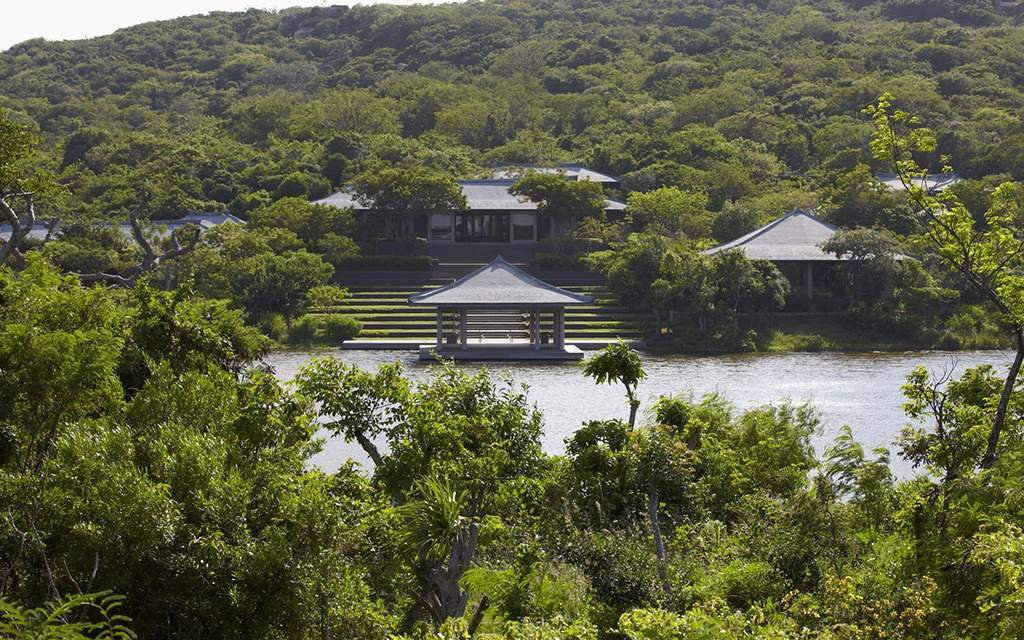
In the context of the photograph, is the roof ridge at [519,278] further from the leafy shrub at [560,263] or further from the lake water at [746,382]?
the leafy shrub at [560,263]

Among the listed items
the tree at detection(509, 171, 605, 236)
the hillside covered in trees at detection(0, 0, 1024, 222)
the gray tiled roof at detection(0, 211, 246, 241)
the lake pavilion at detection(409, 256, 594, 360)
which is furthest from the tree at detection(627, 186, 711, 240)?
the gray tiled roof at detection(0, 211, 246, 241)

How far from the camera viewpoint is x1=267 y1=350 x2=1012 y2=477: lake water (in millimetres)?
23484

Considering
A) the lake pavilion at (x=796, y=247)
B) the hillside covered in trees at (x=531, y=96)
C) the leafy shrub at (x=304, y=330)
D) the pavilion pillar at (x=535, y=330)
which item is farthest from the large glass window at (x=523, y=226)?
the pavilion pillar at (x=535, y=330)

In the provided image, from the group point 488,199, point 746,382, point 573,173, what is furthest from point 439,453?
point 573,173

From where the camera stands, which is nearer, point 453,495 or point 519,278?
point 453,495

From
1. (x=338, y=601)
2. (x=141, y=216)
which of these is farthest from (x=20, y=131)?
(x=141, y=216)

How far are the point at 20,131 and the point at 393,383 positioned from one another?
7.56m

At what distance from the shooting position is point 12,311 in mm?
11227

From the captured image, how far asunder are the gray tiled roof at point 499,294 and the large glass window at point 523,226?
1265 cm

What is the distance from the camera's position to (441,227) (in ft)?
156

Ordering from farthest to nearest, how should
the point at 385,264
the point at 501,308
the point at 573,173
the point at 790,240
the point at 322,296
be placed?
the point at 573,173 < the point at 385,264 < the point at 790,240 < the point at 322,296 < the point at 501,308

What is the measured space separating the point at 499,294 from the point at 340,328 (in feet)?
17.9

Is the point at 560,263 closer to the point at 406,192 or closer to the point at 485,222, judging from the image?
the point at 406,192

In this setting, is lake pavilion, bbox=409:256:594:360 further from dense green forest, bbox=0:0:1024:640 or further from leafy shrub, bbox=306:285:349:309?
dense green forest, bbox=0:0:1024:640
